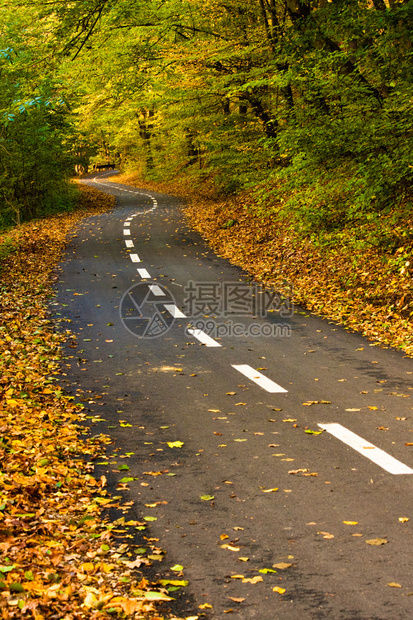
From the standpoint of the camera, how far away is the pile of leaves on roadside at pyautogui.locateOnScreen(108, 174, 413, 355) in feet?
31.5

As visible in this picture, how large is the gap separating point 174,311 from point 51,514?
6582 mm

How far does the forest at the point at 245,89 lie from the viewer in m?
11.1

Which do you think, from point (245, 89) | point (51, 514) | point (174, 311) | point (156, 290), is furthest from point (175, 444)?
point (245, 89)

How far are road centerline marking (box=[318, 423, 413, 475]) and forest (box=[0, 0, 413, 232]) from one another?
5600 millimetres

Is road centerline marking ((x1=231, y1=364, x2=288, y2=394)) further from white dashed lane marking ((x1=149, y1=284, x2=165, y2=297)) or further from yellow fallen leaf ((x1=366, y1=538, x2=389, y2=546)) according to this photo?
white dashed lane marking ((x1=149, y1=284, x2=165, y2=297))

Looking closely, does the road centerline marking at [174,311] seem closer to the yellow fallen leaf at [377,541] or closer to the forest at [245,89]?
Result: the forest at [245,89]

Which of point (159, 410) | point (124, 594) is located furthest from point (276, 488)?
point (159, 410)

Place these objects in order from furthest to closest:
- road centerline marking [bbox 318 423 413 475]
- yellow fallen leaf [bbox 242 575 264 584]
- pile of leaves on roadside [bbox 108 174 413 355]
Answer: pile of leaves on roadside [bbox 108 174 413 355]
road centerline marking [bbox 318 423 413 475]
yellow fallen leaf [bbox 242 575 264 584]

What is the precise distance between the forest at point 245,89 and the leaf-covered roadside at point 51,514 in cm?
381

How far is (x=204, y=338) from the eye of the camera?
899 centimetres

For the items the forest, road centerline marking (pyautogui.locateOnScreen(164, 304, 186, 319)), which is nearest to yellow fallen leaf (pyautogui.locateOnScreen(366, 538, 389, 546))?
the forest

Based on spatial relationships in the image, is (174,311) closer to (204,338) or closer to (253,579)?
(204,338)

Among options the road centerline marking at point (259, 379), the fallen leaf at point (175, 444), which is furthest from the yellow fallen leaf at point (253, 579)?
the road centerline marking at point (259, 379)

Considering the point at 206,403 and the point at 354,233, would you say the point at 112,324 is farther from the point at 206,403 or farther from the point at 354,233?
the point at 354,233
